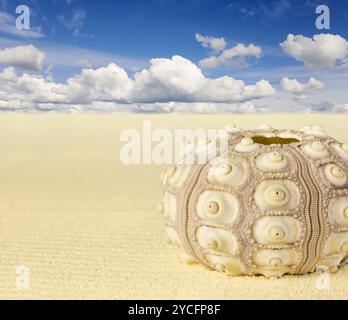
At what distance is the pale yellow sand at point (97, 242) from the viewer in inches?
148

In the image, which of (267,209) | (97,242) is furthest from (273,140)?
(97,242)

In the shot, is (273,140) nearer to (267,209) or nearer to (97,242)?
(267,209)

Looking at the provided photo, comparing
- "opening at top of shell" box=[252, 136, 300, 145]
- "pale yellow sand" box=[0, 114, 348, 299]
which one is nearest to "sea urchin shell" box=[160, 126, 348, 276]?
"pale yellow sand" box=[0, 114, 348, 299]

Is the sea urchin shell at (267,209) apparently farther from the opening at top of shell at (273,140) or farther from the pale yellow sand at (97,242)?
the opening at top of shell at (273,140)

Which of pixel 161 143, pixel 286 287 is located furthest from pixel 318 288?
pixel 161 143

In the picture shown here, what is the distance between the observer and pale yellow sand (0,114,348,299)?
375cm

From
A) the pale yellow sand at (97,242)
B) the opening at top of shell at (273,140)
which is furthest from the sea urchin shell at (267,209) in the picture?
the opening at top of shell at (273,140)

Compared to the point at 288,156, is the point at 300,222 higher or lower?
lower

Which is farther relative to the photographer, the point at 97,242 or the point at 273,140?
the point at 97,242

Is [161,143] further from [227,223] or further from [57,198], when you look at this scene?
[227,223]

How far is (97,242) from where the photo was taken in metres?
5.18
